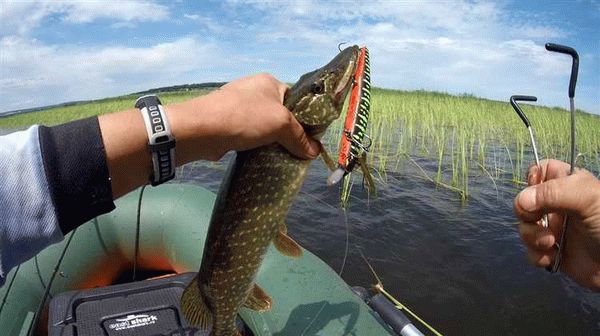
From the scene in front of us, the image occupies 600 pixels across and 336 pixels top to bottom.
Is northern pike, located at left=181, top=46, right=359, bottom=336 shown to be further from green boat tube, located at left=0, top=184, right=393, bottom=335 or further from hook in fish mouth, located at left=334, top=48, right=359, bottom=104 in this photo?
green boat tube, located at left=0, top=184, right=393, bottom=335


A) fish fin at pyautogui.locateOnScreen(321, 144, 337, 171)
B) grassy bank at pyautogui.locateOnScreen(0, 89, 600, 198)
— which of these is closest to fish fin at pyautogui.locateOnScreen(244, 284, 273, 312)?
fish fin at pyautogui.locateOnScreen(321, 144, 337, 171)

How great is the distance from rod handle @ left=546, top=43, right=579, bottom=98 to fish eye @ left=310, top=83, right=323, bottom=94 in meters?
0.80

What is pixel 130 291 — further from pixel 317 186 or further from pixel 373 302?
pixel 317 186

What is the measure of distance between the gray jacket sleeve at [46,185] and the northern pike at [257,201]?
2.05ft

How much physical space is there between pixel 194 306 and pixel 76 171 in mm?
1107

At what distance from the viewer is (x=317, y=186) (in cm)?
852

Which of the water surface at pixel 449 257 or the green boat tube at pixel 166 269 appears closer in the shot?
the green boat tube at pixel 166 269

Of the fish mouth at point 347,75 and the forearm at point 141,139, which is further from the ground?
the fish mouth at point 347,75

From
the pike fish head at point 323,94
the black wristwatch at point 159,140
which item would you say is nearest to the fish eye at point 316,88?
the pike fish head at point 323,94

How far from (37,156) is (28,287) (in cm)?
222

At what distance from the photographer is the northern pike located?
181 cm

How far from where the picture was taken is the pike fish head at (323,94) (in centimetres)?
179

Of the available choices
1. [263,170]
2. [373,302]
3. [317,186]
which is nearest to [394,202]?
[317,186]

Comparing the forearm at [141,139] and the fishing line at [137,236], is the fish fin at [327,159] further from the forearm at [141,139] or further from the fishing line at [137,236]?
the fishing line at [137,236]
